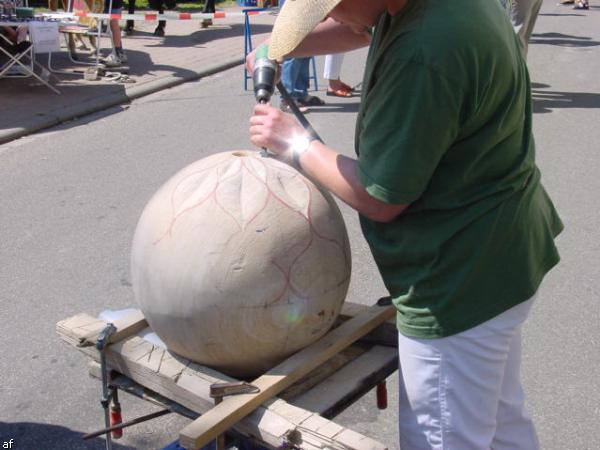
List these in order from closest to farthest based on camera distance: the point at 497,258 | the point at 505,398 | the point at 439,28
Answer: the point at 439,28 → the point at 497,258 → the point at 505,398

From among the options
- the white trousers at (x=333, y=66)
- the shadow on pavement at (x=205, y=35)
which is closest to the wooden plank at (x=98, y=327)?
the white trousers at (x=333, y=66)

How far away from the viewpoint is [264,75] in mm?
2002

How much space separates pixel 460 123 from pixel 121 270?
2.89 meters

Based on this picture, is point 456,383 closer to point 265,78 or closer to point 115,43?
point 265,78

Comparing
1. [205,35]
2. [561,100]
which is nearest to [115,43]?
[205,35]

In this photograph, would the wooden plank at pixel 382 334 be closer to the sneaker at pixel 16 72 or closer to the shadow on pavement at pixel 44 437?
the shadow on pavement at pixel 44 437

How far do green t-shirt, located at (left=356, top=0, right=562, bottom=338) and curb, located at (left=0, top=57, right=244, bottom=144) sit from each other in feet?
18.7

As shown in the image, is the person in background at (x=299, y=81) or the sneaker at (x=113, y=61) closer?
the person in background at (x=299, y=81)

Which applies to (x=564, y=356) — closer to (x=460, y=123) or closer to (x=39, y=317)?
(x=460, y=123)

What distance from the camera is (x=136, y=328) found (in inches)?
84.5

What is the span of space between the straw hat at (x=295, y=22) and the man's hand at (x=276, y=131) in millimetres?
164

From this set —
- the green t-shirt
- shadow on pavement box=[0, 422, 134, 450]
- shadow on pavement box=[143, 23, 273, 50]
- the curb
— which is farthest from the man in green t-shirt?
shadow on pavement box=[143, 23, 273, 50]

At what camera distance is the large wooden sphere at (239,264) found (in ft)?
6.08

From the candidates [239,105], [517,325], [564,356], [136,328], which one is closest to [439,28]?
[517,325]
